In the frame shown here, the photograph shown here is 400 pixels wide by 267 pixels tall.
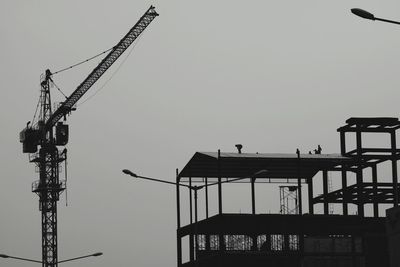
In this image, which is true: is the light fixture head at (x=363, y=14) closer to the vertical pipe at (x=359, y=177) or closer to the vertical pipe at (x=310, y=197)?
the vertical pipe at (x=359, y=177)

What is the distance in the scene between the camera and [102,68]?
6378 inches

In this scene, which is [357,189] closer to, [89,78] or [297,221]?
[297,221]

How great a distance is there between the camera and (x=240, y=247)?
285ft

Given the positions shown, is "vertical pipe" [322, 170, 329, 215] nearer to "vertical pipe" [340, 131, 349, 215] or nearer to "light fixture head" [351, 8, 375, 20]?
"vertical pipe" [340, 131, 349, 215]

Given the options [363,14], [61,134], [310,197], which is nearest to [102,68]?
[61,134]

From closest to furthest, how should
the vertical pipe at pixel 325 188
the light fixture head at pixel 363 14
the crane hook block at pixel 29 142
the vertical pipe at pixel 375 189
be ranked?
the light fixture head at pixel 363 14 → the vertical pipe at pixel 375 189 → the vertical pipe at pixel 325 188 → the crane hook block at pixel 29 142

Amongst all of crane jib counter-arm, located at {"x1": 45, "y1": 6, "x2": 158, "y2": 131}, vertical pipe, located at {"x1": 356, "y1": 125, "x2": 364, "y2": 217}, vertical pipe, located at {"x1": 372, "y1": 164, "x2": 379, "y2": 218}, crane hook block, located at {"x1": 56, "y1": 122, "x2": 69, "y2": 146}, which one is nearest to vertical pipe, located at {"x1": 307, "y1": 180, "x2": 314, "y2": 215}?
vertical pipe, located at {"x1": 356, "y1": 125, "x2": 364, "y2": 217}

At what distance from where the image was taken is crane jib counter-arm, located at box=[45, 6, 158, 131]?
6014 inches

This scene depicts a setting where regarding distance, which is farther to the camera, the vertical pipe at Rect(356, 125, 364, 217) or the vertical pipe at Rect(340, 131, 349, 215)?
the vertical pipe at Rect(340, 131, 349, 215)

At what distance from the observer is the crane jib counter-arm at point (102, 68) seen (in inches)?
6014

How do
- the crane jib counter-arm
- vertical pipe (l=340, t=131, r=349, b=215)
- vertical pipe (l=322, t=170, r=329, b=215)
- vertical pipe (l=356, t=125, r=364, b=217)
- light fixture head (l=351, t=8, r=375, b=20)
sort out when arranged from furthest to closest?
1. the crane jib counter-arm
2. vertical pipe (l=322, t=170, r=329, b=215)
3. vertical pipe (l=340, t=131, r=349, b=215)
4. vertical pipe (l=356, t=125, r=364, b=217)
5. light fixture head (l=351, t=8, r=375, b=20)

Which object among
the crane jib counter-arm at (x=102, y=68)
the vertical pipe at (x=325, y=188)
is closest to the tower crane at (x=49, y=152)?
the crane jib counter-arm at (x=102, y=68)

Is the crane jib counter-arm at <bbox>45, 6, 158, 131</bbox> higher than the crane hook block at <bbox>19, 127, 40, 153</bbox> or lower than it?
higher

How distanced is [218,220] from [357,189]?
16.5m
